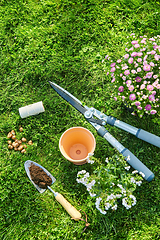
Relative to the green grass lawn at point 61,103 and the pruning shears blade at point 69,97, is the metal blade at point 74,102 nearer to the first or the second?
the pruning shears blade at point 69,97

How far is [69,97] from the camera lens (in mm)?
3027

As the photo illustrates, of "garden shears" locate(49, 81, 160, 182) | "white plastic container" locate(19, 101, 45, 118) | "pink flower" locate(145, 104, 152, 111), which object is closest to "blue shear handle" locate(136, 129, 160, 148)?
"garden shears" locate(49, 81, 160, 182)

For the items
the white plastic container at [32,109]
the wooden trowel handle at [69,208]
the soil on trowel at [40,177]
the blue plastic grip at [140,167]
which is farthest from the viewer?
the white plastic container at [32,109]

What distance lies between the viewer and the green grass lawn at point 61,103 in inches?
112

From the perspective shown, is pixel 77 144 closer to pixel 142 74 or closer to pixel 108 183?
pixel 108 183

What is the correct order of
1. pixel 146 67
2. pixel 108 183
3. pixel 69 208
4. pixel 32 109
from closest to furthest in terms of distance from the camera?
pixel 146 67 → pixel 108 183 → pixel 69 208 → pixel 32 109

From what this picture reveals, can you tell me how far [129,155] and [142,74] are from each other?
0.99m

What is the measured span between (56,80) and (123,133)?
49.9 inches

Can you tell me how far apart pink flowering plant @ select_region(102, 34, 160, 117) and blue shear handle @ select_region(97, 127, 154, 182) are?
0.53 metres

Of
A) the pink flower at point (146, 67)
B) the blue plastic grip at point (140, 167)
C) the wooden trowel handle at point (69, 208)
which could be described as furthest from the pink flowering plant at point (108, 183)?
the pink flower at point (146, 67)

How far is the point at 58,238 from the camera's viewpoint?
277 cm

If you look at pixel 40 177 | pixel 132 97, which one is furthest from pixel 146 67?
pixel 40 177

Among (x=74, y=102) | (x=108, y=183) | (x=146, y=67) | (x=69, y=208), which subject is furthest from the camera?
(x=74, y=102)

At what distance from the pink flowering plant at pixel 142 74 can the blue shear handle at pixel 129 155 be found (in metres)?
0.53
